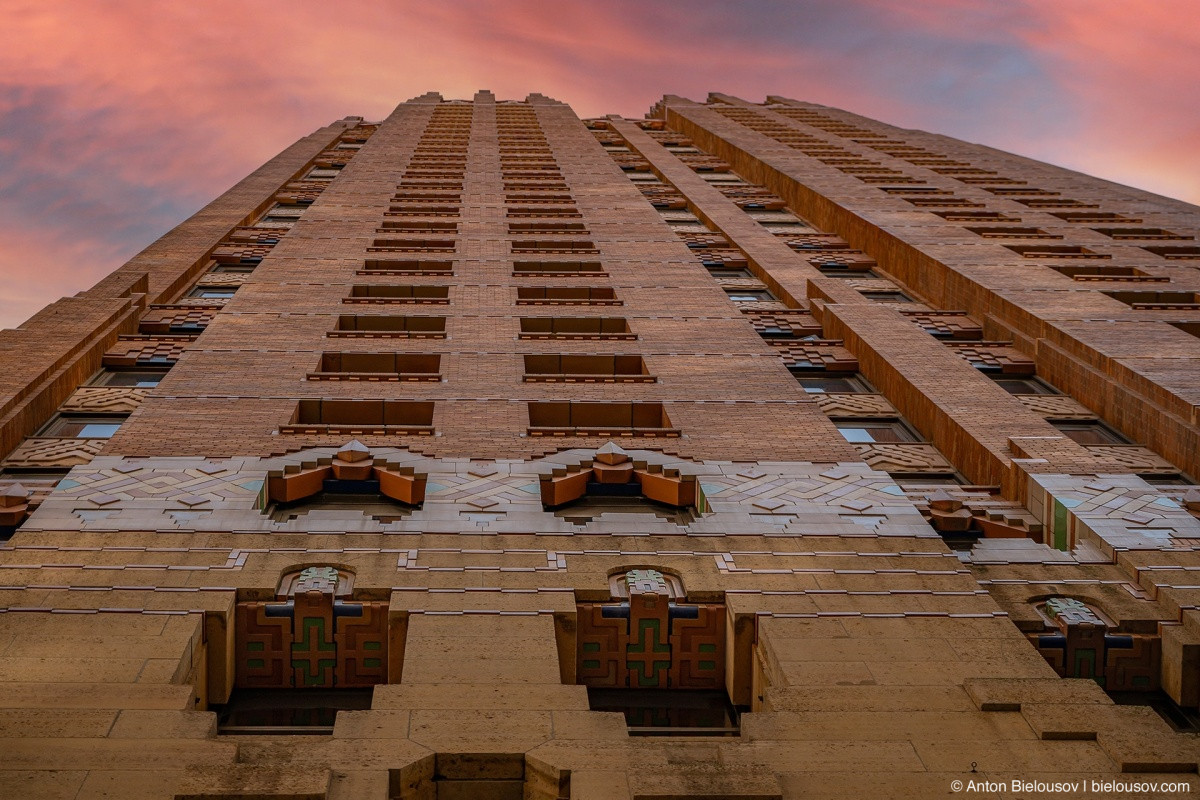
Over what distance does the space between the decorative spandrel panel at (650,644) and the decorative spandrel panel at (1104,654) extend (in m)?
3.76

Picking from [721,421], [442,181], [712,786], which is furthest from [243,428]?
[442,181]

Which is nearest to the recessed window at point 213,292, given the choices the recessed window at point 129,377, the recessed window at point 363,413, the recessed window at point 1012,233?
the recessed window at point 129,377

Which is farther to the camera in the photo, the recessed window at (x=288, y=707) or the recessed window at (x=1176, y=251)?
the recessed window at (x=1176, y=251)

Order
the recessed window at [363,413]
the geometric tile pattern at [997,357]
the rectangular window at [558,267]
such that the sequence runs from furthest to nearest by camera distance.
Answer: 1. the rectangular window at [558,267]
2. the geometric tile pattern at [997,357]
3. the recessed window at [363,413]

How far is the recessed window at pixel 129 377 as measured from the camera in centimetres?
2225

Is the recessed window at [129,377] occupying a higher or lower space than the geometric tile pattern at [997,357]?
lower

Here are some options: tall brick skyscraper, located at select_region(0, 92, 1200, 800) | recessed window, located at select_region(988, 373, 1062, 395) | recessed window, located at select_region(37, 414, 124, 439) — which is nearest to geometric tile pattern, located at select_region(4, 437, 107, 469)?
tall brick skyscraper, located at select_region(0, 92, 1200, 800)

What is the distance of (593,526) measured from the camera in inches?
587

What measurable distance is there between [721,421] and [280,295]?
1160 centimetres

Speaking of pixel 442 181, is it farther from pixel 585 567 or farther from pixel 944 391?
pixel 585 567

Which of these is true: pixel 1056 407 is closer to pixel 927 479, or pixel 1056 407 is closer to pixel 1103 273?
pixel 927 479

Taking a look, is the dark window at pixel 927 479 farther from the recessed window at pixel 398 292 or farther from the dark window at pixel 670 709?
the recessed window at pixel 398 292

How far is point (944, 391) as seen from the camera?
20984 mm

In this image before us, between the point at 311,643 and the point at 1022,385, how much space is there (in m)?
16.4
